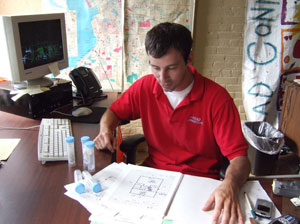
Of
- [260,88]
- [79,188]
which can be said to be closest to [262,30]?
[260,88]

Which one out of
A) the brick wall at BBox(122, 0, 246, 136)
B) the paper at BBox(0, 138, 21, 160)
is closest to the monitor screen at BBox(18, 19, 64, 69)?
the paper at BBox(0, 138, 21, 160)

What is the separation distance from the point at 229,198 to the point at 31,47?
140 centimetres

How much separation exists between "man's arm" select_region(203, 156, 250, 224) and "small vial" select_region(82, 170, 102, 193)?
0.37 meters

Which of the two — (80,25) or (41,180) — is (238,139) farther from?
(80,25)

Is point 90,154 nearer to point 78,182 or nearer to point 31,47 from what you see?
point 78,182

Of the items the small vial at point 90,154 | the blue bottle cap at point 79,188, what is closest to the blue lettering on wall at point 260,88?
the small vial at point 90,154

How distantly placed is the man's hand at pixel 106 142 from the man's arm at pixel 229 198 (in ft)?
1.75

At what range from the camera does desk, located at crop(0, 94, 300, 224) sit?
903 millimetres

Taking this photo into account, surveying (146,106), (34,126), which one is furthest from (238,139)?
(34,126)

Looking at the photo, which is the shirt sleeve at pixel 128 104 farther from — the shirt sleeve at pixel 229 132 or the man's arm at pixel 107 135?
the shirt sleeve at pixel 229 132

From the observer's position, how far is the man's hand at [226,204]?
0.90 meters

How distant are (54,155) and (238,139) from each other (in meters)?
0.80

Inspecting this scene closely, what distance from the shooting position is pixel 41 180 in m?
1.09

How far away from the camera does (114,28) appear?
2578 millimetres
